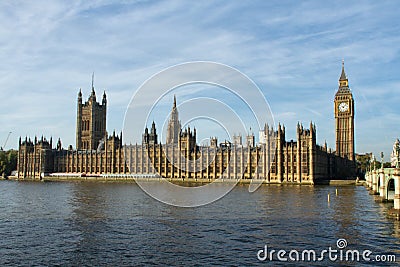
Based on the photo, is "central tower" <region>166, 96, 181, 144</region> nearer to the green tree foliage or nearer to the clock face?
the clock face

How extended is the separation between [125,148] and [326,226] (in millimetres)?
121669

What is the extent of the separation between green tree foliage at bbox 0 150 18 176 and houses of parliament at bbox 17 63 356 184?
39.4 feet

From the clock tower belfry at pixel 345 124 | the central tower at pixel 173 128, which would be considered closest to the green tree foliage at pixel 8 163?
the central tower at pixel 173 128

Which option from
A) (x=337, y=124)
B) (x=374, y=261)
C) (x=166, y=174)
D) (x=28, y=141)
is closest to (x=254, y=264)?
(x=374, y=261)

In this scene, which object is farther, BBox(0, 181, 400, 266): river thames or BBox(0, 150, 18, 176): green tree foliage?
BBox(0, 150, 18, 176): green tree foliage

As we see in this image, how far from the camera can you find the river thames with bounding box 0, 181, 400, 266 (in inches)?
1025

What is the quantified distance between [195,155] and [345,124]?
61051 millimetres

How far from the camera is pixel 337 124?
158125mm

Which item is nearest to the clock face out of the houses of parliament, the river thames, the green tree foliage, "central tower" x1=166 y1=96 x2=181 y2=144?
the houses of parliament

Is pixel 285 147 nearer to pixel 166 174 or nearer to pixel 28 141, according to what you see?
pixel 166 174

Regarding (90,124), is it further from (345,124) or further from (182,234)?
(182,234)

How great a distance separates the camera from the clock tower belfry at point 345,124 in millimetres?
155000

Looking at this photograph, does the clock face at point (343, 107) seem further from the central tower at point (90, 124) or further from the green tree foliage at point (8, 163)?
the green tree foliage at point (8, 163)

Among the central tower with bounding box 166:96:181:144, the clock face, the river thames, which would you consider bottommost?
the river thames
